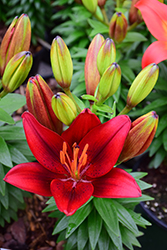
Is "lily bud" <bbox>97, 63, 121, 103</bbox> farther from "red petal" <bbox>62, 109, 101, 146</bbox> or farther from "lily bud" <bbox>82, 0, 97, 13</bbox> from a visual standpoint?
"lily bud" <bbox>82, 0, 97, 13</bbox>

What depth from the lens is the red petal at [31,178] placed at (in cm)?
51

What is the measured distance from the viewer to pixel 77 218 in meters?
0.73

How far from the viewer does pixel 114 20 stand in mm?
859

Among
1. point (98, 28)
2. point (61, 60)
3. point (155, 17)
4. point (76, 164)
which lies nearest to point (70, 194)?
point (76, 164)

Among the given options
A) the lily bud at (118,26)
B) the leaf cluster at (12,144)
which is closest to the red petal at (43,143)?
the leaf cluster at (12,144)

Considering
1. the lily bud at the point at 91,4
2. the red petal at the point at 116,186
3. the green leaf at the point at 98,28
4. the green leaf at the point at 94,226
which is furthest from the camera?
the green leaf at the point at 98,28

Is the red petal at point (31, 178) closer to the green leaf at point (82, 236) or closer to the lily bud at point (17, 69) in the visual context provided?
the lily bud at point (17, 69)

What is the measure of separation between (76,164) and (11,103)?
0.42m

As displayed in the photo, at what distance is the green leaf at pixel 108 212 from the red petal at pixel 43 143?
0.17 m

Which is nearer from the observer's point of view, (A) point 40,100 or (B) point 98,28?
(A) point 40,100

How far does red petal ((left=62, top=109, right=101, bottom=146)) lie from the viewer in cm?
55

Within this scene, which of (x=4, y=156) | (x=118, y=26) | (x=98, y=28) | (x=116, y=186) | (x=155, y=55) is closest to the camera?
(x=116, y=186)

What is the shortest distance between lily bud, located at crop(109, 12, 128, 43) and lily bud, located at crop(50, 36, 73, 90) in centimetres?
36

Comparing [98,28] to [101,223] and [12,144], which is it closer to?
[12,144]
